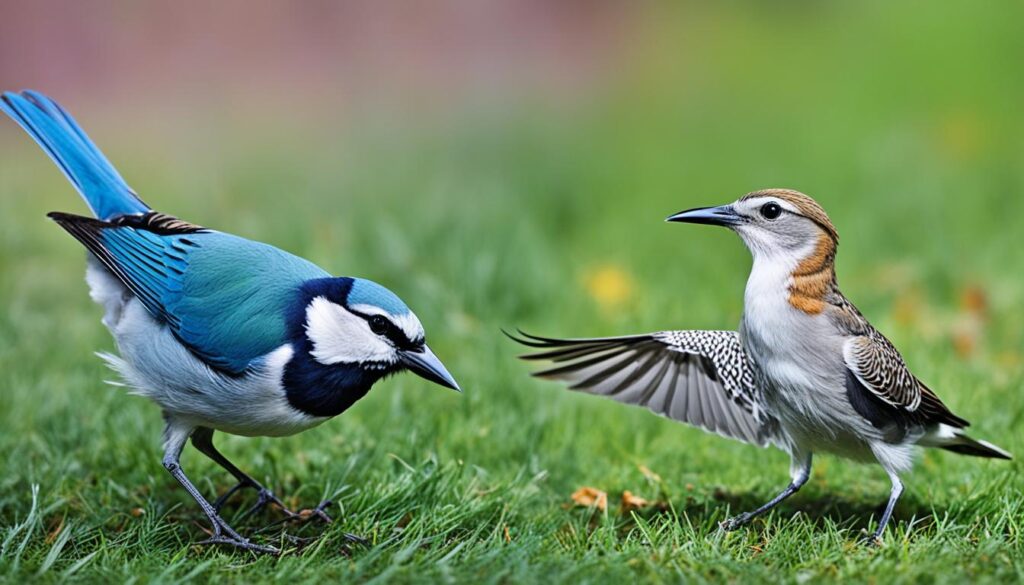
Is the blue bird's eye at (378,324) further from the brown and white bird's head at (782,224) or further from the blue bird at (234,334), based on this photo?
the brown and white bird's head at (782,224)

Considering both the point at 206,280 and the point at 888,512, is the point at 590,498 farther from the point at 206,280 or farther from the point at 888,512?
the point at 206,280

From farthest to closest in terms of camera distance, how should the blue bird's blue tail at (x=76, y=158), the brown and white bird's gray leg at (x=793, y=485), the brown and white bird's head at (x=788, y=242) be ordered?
the blue bird's blue tail at (x=76, y=158) < the brown and white bird's gray leg at (x=793, y=485) < the brown and white bird's head at (x=788, y=242)

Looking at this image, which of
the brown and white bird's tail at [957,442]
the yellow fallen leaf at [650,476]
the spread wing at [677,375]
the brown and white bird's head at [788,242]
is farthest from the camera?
the yellow fallen leaf at [650,476]

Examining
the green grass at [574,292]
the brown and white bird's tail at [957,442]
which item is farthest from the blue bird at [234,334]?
the brown and white bird's tail at [957,442]

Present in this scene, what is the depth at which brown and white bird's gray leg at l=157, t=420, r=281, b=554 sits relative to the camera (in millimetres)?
4344

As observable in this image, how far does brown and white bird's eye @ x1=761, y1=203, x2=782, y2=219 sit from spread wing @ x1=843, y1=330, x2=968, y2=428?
20.7 inches

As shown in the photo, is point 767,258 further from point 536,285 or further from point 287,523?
point 536,285

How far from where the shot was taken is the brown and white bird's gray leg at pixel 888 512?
14.1 feet

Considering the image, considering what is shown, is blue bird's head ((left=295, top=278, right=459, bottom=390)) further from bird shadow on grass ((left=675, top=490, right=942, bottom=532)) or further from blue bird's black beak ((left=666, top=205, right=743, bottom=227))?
bird shadow on grass ((left=675, top=490, right=942, bottom=532))

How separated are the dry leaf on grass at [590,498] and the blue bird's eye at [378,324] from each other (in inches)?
49.2

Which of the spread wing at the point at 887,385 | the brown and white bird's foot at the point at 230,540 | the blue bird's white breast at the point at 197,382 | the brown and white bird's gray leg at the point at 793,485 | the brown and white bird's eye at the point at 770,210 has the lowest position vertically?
the brown and white bird's foot at the point at 230,540

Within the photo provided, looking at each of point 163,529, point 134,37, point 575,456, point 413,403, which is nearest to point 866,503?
point 575,456

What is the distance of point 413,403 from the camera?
5.97 metres

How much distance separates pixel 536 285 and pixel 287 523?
125 inches
